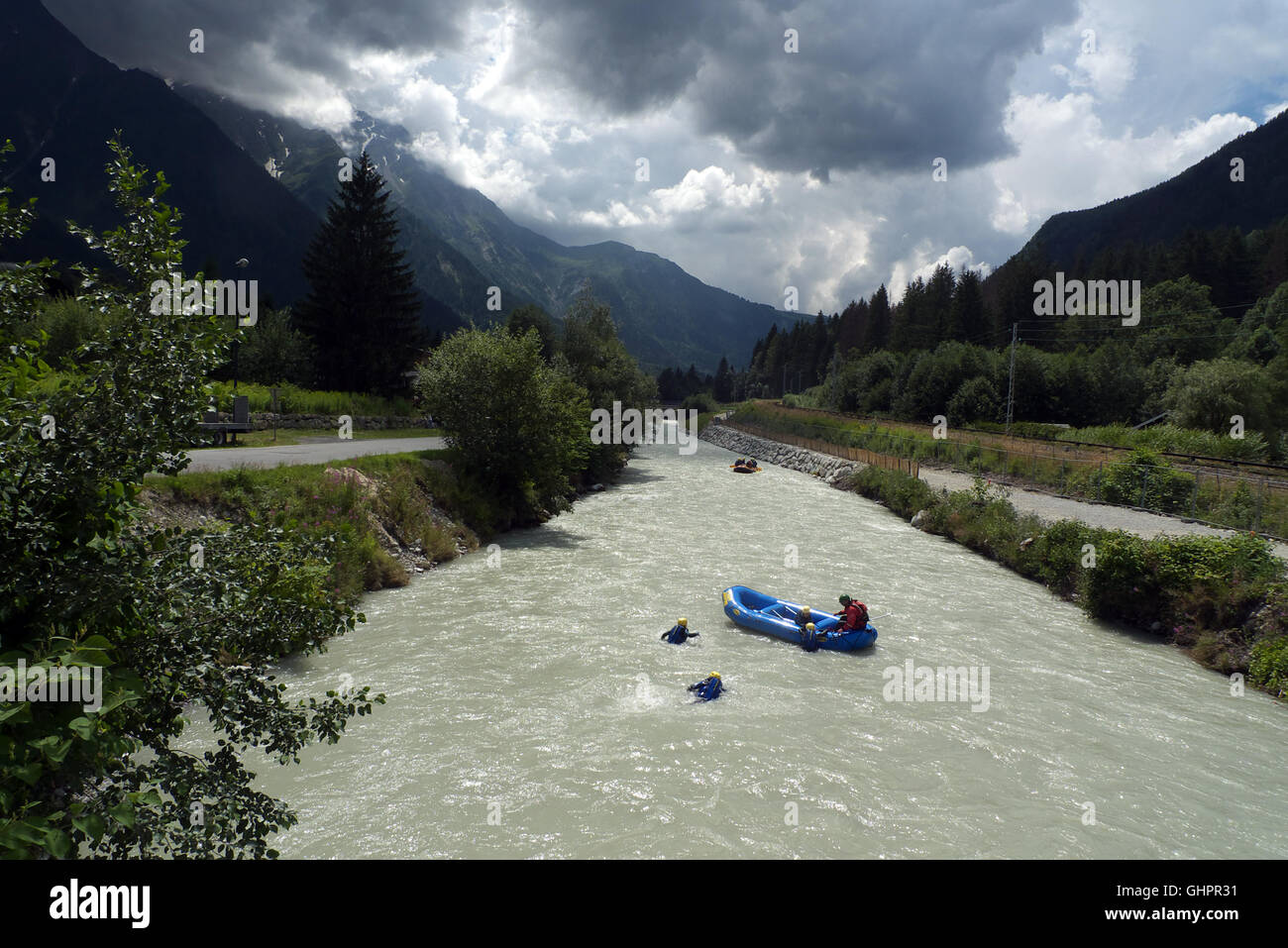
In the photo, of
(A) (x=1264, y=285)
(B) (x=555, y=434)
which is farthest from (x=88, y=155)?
(A) (x=1264, y=285)

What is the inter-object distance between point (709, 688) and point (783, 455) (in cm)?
5617

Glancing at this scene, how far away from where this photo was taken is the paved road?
18891mm

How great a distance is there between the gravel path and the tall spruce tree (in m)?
38.5

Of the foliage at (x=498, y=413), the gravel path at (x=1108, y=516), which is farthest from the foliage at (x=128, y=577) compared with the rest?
the foliage at (x=498, y=413)

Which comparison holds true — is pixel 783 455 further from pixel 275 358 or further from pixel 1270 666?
pixel 1270 666

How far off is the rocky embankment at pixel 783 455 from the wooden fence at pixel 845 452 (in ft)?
1.74

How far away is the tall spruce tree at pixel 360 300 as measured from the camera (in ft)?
156

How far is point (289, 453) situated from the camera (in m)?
23.5

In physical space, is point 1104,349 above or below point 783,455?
above

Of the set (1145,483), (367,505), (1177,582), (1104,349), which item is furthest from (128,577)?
(1104,349)

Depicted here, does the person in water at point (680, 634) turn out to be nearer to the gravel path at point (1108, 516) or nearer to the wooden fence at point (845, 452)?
the gravel path at point (1108, 516)

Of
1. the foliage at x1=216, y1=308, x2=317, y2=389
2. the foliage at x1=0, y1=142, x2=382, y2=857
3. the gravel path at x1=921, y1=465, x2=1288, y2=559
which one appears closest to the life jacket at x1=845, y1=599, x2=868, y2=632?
the gravel path at x1=921, y1=465, x2=1288, y2=559
